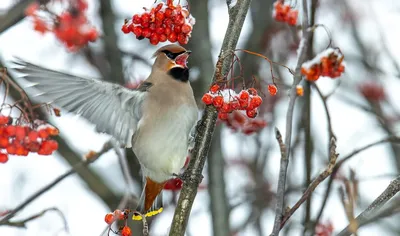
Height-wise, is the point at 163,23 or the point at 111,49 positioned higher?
the point at 111,49

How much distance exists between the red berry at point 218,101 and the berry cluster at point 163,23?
1.16ft

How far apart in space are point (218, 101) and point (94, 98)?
1096 mm

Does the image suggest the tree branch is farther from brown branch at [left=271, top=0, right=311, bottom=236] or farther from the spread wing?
brown branch at [left=271, top=0, right=311, bottom=236]

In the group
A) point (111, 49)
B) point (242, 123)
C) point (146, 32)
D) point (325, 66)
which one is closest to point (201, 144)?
point (325, 66)

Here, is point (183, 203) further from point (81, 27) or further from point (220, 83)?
point (81, 27)

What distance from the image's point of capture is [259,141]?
5.18m

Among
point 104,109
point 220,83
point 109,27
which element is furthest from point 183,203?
point 109,27

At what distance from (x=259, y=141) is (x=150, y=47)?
4.40ft

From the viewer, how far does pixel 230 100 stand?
2693 mm

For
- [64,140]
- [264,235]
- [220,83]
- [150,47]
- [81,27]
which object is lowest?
[220,83]

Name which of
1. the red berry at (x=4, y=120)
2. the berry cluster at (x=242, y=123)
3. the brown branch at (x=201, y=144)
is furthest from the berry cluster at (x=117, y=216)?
the berry cluster at (x=242, y=123)

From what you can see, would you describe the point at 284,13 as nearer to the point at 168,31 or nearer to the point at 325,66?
the point at 168,31

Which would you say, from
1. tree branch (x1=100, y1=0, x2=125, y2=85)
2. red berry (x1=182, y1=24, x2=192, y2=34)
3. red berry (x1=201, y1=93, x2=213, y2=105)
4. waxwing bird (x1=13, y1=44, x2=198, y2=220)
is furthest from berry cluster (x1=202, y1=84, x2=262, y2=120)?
tree branch (x1=100, y1=0, x2=125, y2=85)

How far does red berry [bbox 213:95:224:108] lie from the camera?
8.63 ft
